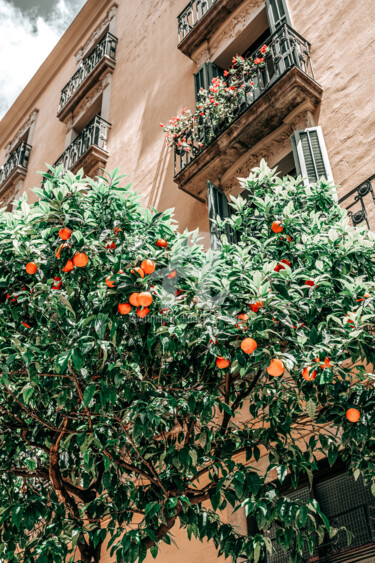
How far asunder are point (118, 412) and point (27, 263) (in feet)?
4.58

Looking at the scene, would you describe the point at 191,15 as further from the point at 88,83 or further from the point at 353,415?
the point at 353,415

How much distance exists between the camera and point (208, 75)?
10742 millimetres

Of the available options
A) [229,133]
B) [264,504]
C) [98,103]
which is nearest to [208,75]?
[229,133]

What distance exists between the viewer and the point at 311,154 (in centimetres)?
→ 776

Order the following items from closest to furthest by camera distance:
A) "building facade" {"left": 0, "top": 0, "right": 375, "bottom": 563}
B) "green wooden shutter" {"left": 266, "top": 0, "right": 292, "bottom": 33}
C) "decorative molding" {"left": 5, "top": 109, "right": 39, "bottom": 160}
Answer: "building facade" {"left": 0, "top": 0, "right": 375, "bottom": 563} < "green wooden shutter" {"left": 266, "top": 0, "right": 292, "bottom": 33} < "decorative molding" {"left": 5, "top": 109, "right": 39, "bottom": 160}

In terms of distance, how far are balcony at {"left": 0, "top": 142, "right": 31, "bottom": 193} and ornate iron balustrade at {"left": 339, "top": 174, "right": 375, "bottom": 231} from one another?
13.1 m

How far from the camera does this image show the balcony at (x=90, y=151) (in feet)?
42.4

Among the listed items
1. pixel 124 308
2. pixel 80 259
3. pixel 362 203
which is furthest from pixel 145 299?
pixel 362 203

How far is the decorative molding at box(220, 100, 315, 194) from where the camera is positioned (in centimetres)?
841

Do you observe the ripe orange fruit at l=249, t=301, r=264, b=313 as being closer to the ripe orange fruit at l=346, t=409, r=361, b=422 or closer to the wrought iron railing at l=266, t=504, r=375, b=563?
the ripe orange fruit at l=346, t=409, r=361, b=422

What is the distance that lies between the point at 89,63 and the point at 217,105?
27.4 ft

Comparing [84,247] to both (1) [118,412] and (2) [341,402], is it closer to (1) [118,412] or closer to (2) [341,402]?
(1) [118,412]

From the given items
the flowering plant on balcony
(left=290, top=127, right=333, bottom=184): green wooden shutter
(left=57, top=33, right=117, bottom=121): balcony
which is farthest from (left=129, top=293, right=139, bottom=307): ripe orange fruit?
(left=57, top=33, right=117, bottom=121): balcony

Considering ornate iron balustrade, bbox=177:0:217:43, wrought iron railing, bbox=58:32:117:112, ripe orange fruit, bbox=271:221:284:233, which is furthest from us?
wrought iron railing, bbox=58:32:117:112
